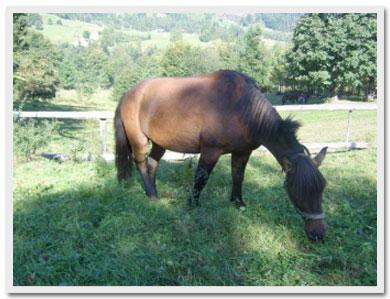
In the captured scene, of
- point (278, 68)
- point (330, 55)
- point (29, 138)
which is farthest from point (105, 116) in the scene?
point (330, 55)

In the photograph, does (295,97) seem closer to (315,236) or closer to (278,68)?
(278,68)

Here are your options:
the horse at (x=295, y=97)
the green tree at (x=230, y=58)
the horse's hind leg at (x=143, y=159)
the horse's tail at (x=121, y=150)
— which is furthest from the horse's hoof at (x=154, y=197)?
the green tree at (x=230, y=58)

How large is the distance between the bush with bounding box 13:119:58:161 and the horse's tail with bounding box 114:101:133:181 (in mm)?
2567

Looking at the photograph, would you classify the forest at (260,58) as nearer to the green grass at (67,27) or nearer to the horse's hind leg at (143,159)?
the green grass at (67,27)

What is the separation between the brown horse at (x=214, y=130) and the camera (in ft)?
12.4

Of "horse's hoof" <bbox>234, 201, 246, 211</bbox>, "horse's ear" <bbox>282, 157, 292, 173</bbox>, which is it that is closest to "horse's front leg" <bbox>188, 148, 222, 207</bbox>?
"horse's hoof" <bbox>234, 201, 246, 211</bbox>

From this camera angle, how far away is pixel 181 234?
404 centimetres

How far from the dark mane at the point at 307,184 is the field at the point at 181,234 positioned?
0.48 meters

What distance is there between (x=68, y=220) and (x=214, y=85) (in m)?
2.42

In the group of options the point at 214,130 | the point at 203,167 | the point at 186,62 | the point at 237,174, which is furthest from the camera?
the point at 186,62

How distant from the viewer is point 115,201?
Result: 486cm

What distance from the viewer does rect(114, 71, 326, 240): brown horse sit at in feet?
12.4

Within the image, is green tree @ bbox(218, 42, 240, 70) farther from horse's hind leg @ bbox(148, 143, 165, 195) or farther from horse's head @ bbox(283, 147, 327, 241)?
horse's head @ bbox(283, 147, 327, 241)

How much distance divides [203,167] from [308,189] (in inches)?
56.0
